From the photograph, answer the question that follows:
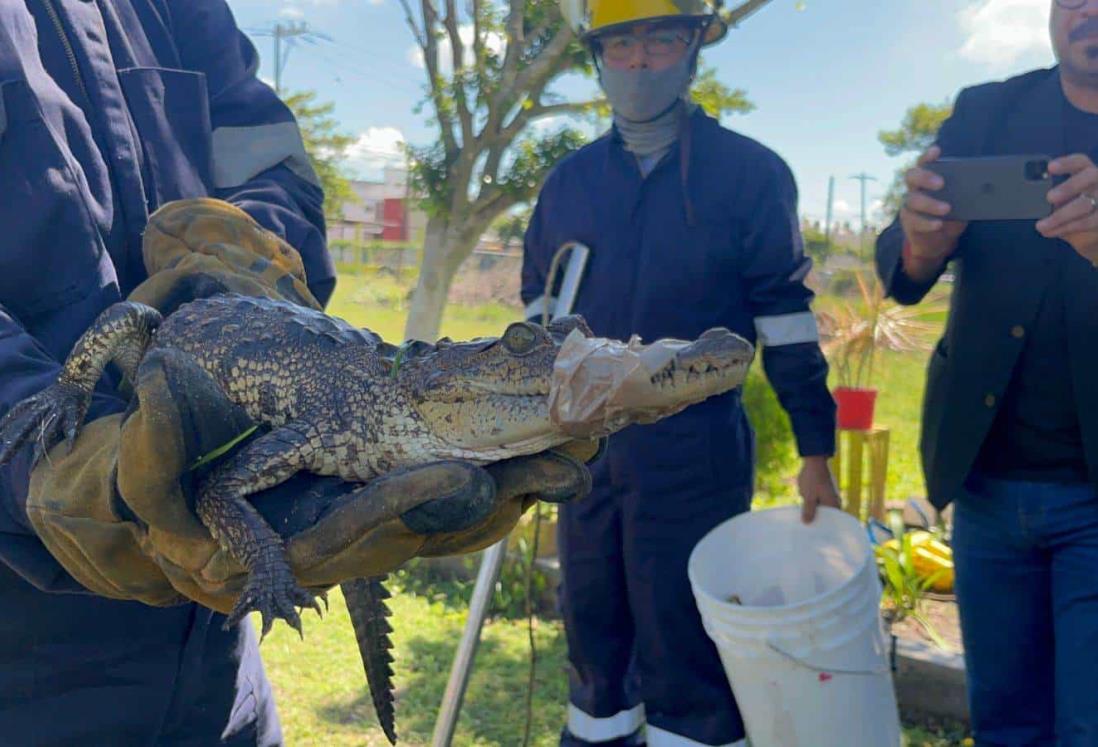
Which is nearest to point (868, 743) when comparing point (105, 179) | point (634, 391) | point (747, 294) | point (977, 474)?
point (977, 474)

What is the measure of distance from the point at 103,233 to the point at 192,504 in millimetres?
596

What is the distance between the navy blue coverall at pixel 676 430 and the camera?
288 centimetres

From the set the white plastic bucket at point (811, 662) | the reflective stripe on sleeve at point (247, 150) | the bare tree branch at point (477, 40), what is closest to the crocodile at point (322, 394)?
the reflective stripe on sleeve at point (247, 150)

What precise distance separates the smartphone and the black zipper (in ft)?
6.28

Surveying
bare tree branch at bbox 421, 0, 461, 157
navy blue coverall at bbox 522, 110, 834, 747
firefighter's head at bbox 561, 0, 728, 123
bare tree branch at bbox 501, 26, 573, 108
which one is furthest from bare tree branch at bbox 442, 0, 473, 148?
navy blue coverall at bbox 522, 110, 834, 747

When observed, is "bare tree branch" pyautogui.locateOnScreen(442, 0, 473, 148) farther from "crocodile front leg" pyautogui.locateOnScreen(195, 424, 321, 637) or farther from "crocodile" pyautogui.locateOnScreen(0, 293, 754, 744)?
"crocodile front leg" pyautogui.locateOnScreen(195, 424, 321, 637)

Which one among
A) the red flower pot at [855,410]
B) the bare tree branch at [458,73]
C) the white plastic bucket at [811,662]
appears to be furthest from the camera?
the bare tree branch at [458,73]

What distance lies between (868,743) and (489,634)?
2396mm

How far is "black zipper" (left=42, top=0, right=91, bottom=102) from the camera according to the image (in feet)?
5.35

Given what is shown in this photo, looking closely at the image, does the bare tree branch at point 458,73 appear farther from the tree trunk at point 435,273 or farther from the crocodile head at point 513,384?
the crocodile head at point 513,384

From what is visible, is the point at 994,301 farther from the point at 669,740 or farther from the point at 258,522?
the point at 258,522

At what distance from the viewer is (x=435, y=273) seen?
5.70 metres

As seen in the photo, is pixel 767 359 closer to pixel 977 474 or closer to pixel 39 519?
pixel 977 474

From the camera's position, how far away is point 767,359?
3.03 m
